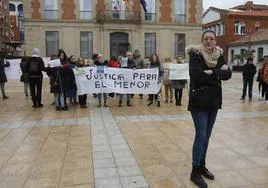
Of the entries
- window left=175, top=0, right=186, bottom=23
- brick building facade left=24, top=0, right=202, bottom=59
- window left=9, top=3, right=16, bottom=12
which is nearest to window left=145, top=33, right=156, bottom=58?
brick building facade left=24, top=0, right=202, bottom=59

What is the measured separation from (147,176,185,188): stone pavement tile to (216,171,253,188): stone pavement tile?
1.81 ft

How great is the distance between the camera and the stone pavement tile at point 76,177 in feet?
14.7

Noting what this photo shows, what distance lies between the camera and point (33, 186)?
4379 millimetres

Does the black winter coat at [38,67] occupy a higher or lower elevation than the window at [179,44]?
lower

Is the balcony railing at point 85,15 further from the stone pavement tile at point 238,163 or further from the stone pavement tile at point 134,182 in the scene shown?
the stone pavement tile at point 134,182

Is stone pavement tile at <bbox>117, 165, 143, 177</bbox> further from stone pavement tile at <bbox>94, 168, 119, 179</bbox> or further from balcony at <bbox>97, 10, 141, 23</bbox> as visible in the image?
balcony at <bbox>97, 10, 141, 23</bbox>

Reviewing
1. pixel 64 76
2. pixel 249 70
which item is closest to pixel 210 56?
pixel 64 76

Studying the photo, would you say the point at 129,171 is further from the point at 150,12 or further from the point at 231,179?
the point at 150,12

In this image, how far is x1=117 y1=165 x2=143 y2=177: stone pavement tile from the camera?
4724 millimetres

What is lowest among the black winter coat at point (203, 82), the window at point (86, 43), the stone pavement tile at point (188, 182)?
the stone pavement tile at point (188, 182)

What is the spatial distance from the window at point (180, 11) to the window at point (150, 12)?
2067 mm

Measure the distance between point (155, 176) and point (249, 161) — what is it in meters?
1.66

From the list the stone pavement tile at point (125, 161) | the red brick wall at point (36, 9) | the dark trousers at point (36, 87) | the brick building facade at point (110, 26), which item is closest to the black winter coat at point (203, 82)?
the stone pavement tile at point (125, 161)

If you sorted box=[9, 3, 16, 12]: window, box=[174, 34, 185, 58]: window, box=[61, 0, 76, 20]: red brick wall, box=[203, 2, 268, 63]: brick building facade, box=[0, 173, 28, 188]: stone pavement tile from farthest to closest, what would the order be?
box=[9, 3, 16, 12]: window
box=[203, 2, 268, 63]: brick building facade
box=[174, 34, 185, 58]: window
box=[61, 0, 76, 20]: red brick wall
box=[0, 173, 28, 188]: stone pavement tile
